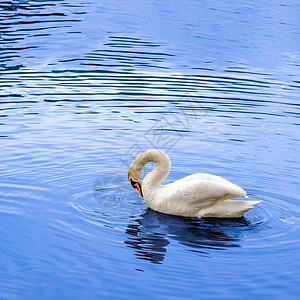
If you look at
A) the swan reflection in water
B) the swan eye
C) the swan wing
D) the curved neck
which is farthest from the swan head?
the swan wing

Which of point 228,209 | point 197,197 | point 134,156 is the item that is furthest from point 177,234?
point 134,156

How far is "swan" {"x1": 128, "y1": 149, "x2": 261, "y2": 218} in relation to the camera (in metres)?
10.3

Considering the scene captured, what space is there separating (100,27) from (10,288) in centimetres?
2536

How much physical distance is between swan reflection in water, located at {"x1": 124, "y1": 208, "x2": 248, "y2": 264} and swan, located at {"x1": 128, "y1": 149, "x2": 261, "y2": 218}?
13 cm

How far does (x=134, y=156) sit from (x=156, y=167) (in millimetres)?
2339

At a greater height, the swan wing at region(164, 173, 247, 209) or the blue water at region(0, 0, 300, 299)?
the swan wing at region(164, 173, 247, 209)

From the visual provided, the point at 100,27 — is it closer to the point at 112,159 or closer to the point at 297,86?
the point at 297,86

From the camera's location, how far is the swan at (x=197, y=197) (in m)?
10.3

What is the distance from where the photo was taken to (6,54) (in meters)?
25.2

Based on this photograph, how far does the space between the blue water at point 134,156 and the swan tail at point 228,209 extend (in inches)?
7.1

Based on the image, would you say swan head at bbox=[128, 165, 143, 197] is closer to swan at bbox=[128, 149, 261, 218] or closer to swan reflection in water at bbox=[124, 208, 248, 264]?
swan at bbox=[128, 149, 261, 218]

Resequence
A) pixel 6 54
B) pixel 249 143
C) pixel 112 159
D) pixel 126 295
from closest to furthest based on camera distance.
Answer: pixel 126 295, pixel 112 159, pixel 249 143, pixel 6 54

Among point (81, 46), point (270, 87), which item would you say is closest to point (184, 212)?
point (270, 87)

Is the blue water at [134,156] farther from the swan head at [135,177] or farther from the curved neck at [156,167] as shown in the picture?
the curved neck at [156,167]
